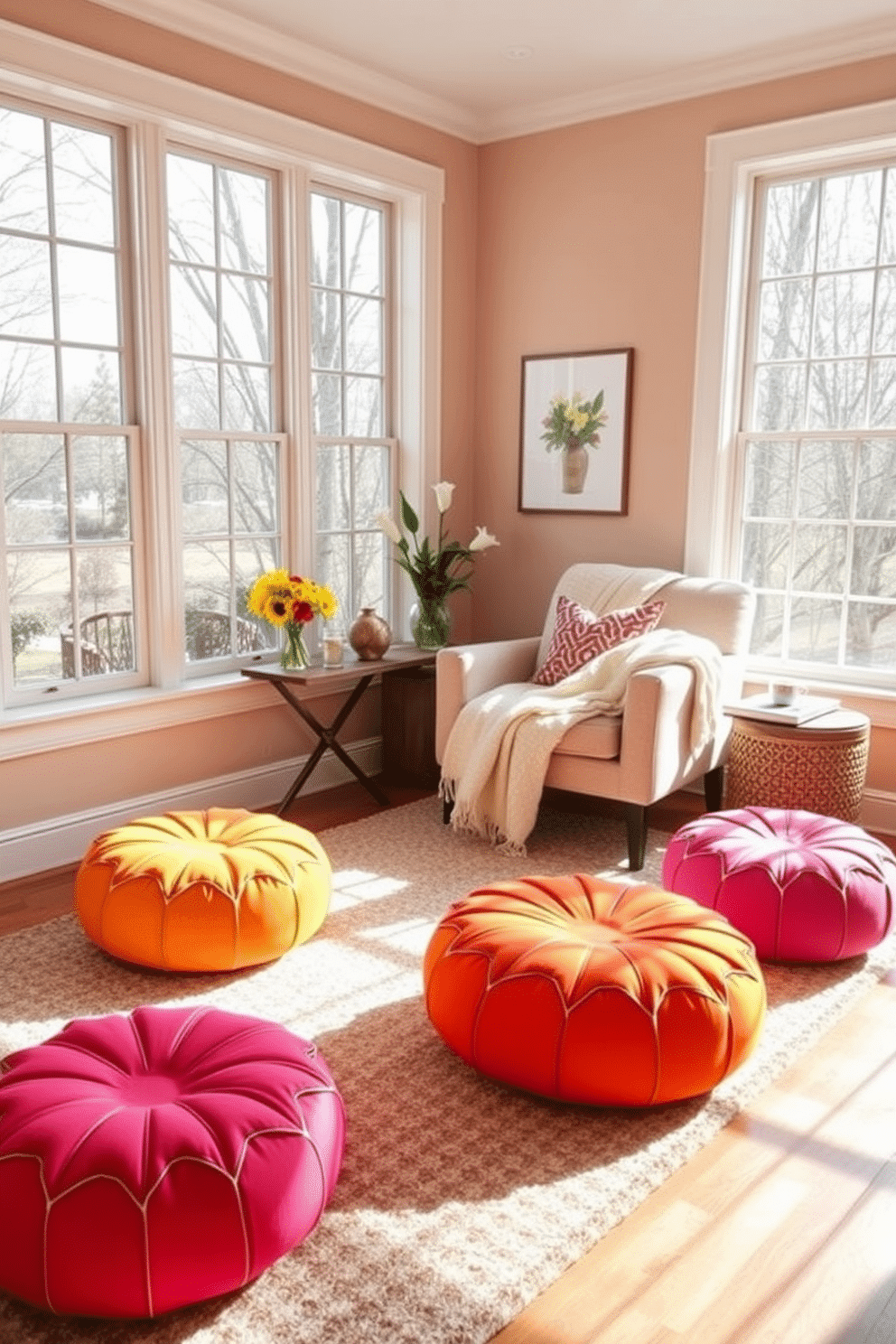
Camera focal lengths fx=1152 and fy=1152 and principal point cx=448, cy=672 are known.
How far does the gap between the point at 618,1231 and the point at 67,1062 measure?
104cm

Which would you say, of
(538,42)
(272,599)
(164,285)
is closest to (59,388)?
(164,285)

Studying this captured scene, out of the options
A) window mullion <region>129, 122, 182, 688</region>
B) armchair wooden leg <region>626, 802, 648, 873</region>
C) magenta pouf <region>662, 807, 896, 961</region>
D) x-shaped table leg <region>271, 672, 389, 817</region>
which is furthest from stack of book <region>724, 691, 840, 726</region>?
window mullion <region>129, 122, 182, 688</region>

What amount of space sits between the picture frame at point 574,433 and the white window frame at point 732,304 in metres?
0.35

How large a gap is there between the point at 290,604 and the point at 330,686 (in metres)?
0.70

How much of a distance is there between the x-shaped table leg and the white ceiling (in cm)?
237

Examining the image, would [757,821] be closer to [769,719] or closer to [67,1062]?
[769,719]

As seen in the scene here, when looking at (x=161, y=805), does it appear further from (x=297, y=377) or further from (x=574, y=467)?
(x=574, y=467)

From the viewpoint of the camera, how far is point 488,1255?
1994 millimetres

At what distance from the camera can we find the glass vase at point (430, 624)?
16.3 ft

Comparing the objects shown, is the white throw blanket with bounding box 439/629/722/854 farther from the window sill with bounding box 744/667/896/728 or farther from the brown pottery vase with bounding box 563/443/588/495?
the brown pottery vase with bounding box 563/443/588/495

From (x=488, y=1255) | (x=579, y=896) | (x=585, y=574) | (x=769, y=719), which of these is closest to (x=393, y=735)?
(x=585, y=574)

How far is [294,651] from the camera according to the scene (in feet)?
14.6

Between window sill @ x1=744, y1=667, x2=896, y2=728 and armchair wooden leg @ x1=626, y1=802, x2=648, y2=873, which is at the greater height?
window sill @ x1=744, y1=667, x2=896, y2=728

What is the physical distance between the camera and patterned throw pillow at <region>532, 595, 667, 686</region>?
14.4 feet
